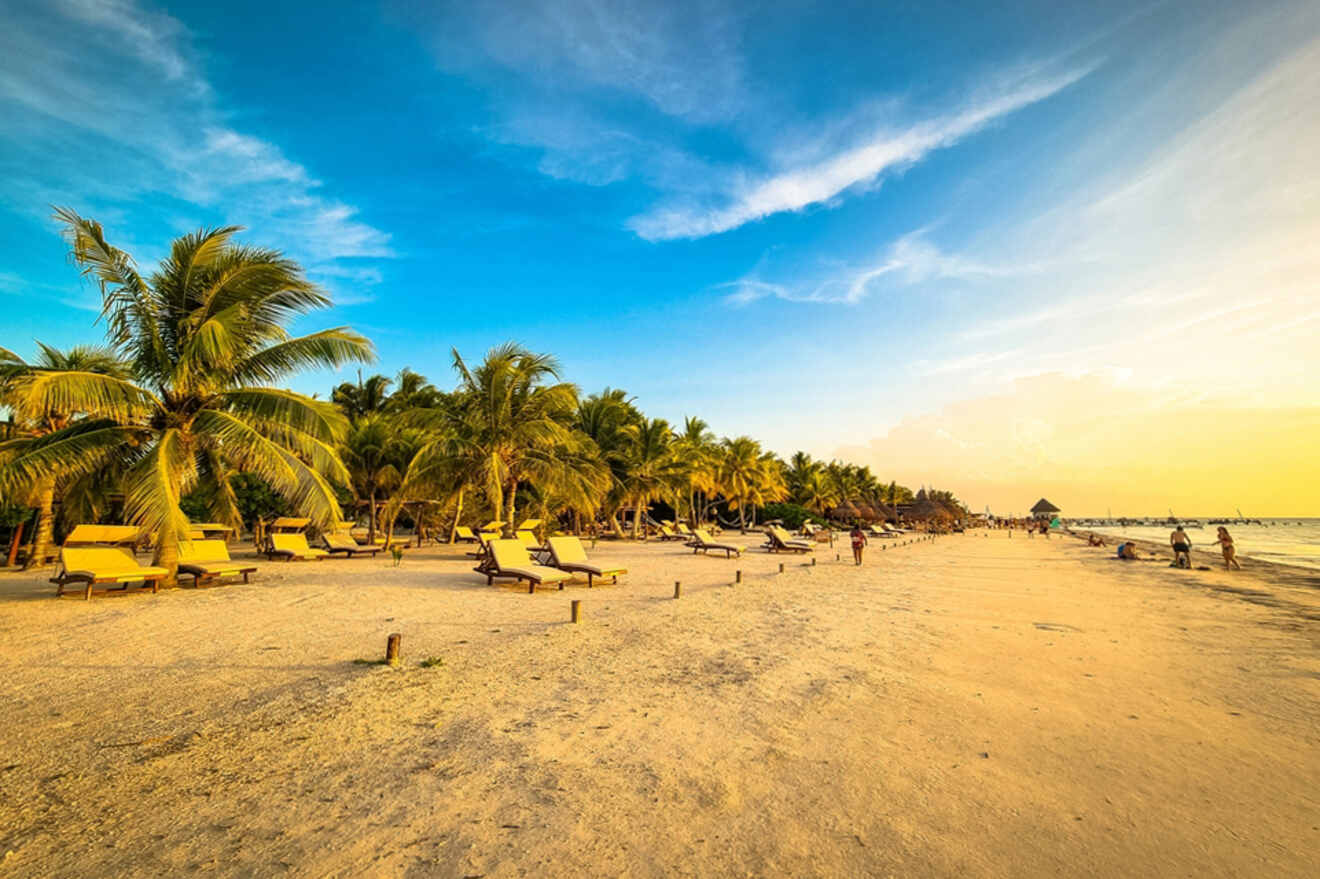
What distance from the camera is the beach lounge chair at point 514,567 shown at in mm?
10727

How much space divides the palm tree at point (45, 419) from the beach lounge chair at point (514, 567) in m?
7.38

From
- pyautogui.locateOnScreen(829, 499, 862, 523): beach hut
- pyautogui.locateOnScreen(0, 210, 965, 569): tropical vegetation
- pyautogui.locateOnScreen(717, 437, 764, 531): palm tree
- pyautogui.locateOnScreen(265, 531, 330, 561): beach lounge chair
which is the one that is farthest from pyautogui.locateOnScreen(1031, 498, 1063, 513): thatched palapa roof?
pyautogui.locateOnScreen(265, 531, 330, 561): beach lounge chair

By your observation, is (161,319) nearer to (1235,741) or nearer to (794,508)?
(1235,741)

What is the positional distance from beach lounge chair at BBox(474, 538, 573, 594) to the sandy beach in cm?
243

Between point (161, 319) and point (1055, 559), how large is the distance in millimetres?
29548

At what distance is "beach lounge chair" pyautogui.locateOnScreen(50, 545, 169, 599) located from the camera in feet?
29.8

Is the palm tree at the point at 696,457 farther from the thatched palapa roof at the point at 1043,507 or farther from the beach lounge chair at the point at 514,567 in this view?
the thatched palapa roof at the point at 1043,507

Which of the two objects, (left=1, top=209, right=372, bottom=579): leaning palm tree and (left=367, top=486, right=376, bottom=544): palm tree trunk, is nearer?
(left=1, top=209, right=372, bottom=579): leaning palm tree

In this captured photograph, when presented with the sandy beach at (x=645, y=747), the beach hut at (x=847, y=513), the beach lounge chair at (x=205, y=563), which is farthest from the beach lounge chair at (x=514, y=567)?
the beach hut at (x=847, y=513)

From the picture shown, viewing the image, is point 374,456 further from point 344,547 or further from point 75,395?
point 75,395

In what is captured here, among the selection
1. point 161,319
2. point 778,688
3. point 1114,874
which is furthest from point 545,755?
point 161,319

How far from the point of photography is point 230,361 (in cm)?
1061

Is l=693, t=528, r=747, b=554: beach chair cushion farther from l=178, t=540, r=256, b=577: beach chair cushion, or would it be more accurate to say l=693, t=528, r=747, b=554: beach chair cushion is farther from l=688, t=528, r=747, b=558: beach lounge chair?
l=178, t=540, r=256, b=577: beach chair cushion

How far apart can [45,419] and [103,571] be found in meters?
7.62
